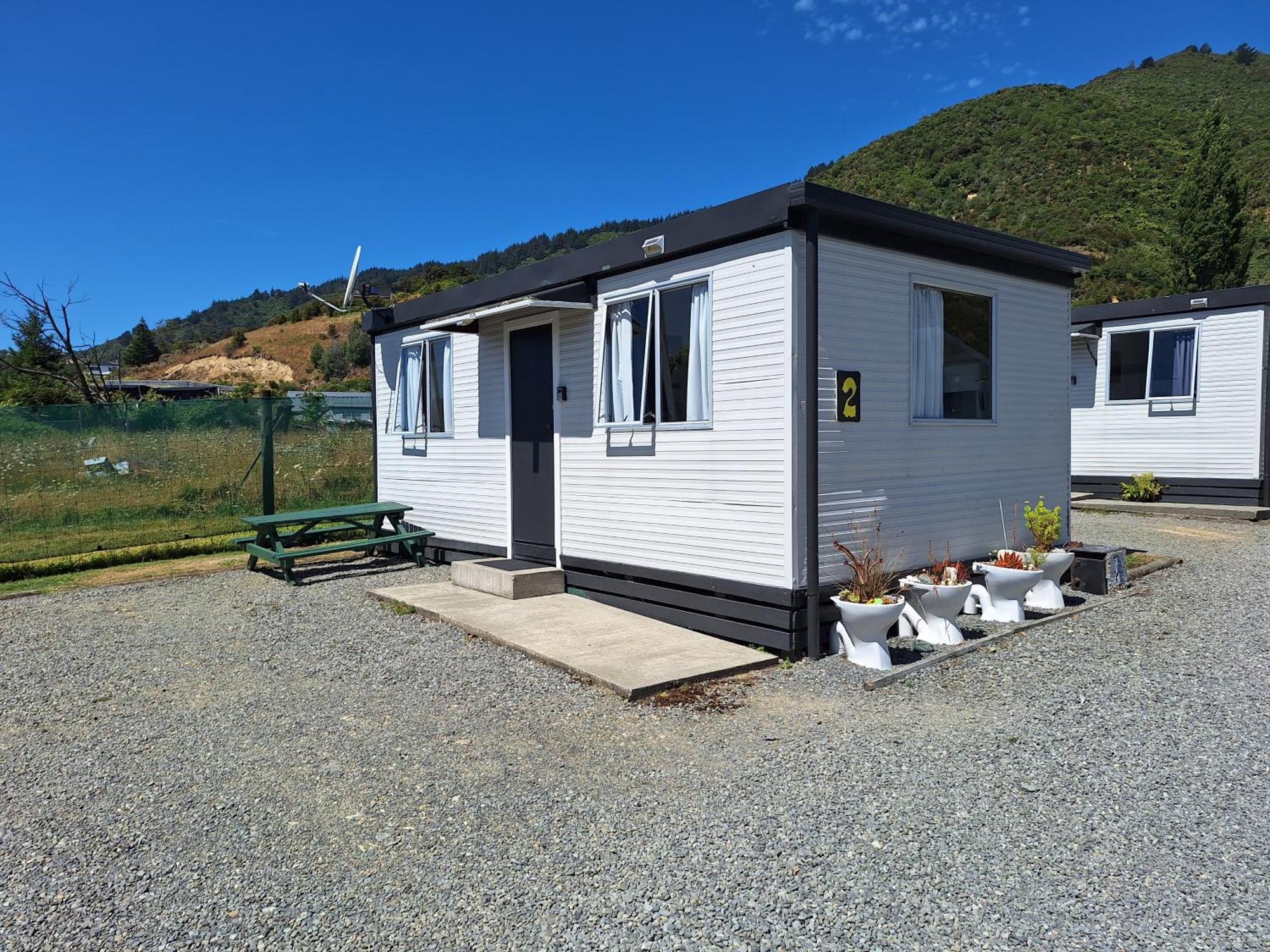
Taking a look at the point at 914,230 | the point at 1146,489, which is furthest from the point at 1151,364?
the point at 914,230

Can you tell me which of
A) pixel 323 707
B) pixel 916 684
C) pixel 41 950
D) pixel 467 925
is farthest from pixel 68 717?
pixel 916 684

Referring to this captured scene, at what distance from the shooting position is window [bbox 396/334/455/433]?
853 cm

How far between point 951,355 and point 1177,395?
300 inches

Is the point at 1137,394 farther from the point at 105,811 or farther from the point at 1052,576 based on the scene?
the point at 105,811

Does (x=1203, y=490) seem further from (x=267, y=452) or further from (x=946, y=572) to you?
(x=267, y=452)

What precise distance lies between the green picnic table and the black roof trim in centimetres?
982

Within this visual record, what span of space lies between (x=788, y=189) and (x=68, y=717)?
4860 mm

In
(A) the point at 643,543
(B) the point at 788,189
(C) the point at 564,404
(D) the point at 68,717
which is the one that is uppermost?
(B) the point at 788,189

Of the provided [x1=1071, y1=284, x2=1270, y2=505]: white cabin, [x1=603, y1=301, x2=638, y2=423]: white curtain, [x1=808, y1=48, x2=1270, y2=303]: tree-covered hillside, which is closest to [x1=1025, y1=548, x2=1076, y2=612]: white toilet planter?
[x1=603, y1=301, x2=638, y2=423]: white curtain

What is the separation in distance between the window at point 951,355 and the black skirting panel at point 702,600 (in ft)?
6.09

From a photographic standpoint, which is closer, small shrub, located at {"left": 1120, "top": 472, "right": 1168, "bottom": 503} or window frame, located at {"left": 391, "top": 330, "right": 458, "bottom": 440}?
window frame, located at {"left": 391, "top": 330, "right": 458, "bottom": 440}

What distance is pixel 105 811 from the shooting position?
10.7 ft

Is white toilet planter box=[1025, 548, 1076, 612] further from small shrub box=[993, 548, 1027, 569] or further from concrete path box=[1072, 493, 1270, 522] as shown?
concrete path box=[1072, 493, 1270, 522]

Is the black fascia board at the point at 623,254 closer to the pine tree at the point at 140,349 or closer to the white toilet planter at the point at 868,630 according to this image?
the white toilet planter at the point at 868,630
